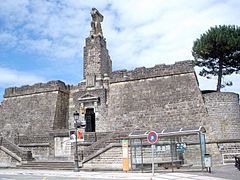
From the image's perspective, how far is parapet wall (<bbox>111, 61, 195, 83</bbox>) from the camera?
21.8 m

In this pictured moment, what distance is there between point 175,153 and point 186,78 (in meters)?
7.76

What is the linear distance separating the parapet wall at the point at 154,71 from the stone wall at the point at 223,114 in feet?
9.35

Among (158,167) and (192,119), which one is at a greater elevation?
(192,119)

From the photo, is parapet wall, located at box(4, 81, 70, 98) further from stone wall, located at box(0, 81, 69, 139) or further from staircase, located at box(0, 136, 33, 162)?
staircase, located at box(0, 136, 33, 162)

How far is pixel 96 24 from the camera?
2583 centimetres

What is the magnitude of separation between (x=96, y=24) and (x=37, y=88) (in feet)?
28.4

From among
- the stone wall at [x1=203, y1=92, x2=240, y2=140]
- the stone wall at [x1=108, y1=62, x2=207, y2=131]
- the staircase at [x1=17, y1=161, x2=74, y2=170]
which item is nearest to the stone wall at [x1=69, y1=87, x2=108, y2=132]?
the stone wall at [x1=108, y1=62, x2=207, y2=131]

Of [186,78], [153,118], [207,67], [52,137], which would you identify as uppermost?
[207,67]

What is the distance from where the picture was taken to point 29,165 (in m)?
18.3

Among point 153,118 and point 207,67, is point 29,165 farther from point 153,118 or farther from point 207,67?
point 207,67

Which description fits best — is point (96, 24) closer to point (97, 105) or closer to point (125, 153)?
point (97, 105)

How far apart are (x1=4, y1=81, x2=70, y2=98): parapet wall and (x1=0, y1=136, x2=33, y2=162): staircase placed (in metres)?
7.29

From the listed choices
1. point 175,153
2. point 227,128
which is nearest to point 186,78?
point 227,128

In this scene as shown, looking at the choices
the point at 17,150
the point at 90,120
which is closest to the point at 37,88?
the point at 90,120
